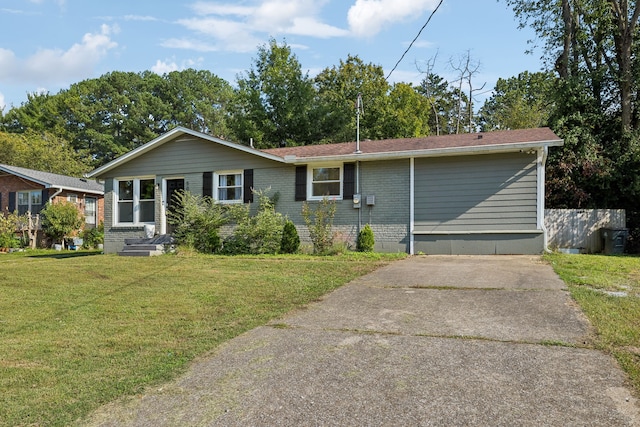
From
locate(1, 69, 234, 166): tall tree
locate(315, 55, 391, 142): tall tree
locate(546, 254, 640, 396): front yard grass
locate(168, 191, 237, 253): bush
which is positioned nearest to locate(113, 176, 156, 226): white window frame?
locate(168, 191, 237, 253): bush

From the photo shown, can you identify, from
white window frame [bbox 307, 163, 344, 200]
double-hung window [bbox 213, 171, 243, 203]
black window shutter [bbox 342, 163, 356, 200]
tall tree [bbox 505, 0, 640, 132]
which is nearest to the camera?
black window shutter [bbox 342, 163, 356, 200]

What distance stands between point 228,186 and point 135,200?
356 cm

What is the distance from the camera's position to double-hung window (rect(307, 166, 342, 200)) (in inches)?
496

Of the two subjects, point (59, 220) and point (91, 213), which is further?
point (91, 213)

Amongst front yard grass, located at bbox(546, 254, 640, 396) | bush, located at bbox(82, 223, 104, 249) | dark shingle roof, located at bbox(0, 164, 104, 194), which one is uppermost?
dark shingle roof, located at bbox(0, 164, 104, 194)

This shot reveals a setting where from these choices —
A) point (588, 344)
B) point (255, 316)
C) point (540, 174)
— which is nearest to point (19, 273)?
point (255, 316)

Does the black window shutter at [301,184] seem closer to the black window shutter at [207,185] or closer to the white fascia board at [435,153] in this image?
the white fascia board at [435,153]

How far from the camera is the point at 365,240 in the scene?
11.7m

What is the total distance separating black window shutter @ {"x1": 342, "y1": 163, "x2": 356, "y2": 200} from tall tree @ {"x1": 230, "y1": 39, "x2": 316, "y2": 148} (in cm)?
1359

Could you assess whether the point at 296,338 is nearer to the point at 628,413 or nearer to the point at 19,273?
the point at 628,413

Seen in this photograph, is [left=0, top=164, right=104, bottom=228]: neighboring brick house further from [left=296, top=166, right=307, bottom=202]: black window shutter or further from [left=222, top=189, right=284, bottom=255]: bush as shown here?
[left=296, top=166, right=307, bottom=202]: black window shutter

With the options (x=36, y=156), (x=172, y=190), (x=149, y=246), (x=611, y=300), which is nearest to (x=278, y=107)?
(x=172, y=190)

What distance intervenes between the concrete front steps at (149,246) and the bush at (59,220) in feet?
27.4

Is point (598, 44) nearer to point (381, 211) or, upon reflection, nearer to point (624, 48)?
point (624, 48)
